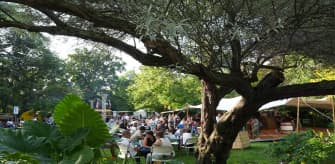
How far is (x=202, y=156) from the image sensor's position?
25.3 ft

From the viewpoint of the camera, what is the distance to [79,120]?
353 cm

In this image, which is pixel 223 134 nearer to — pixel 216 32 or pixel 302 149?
pixel 302 149

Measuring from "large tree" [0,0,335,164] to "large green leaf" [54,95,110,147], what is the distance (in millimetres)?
757

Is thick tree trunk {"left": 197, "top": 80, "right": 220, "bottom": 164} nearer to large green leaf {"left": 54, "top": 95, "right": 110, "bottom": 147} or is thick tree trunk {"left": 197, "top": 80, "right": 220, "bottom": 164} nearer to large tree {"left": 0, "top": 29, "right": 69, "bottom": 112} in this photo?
large green leaf {"left": 54, "top": 95, "right": 110, "bottom": 147}

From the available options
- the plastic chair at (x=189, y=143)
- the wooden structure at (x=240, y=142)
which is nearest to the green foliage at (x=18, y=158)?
the plastic chair at (x=189, y=143)

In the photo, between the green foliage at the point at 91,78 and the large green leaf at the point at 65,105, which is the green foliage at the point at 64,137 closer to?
the large green leaf at the point at 65,105

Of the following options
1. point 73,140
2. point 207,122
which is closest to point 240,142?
point 207,122

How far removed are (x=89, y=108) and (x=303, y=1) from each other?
3112 mm

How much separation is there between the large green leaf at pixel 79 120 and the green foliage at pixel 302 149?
369 centimetres

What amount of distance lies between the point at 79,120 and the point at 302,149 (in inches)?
164

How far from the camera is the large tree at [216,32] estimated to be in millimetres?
4348

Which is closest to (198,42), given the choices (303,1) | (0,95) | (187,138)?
(303,1)

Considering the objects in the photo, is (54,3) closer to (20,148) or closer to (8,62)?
(20,148)

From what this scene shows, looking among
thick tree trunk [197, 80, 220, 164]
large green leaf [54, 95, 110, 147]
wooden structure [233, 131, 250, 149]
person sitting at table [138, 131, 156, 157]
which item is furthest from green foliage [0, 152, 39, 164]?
wooden structure [233, 131, 250, 149]
